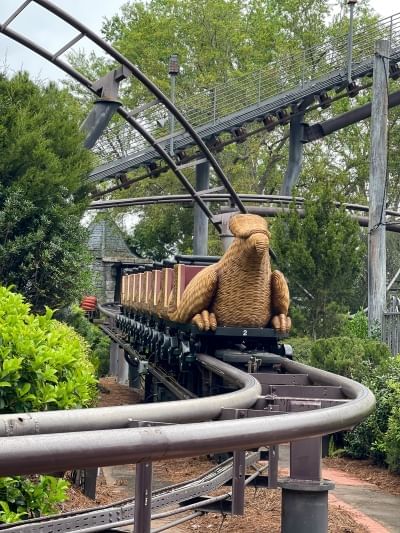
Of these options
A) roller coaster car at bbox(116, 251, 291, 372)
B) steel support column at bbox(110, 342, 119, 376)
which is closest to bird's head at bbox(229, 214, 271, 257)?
roller coaster car at bbox(116, 251, 291, 372)

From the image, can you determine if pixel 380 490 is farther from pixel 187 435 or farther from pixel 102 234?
pixel 102 234

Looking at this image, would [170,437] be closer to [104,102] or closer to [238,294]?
[238,294]

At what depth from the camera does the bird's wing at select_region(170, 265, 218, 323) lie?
870cm

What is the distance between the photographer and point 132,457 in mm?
2227

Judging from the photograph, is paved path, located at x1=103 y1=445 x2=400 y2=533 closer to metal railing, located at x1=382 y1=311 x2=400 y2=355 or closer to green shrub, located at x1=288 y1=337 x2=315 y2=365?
metal railing, located at x1=382 y1=311 x2=400 y2=355

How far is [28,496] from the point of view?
4.20m

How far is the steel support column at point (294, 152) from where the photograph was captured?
27.7 m

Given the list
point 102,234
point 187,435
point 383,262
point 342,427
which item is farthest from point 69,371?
point 102,234

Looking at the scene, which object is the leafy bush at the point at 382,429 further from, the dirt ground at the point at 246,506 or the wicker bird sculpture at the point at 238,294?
the wicker bird sculpture at the point at 238,294

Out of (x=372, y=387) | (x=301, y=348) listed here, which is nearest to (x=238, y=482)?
(x=372, y=387)

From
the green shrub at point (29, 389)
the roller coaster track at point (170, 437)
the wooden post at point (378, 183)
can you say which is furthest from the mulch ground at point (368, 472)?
the wooden post at point (378, 183)

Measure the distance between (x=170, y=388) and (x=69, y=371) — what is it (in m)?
5.88

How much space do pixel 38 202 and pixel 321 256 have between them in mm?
6518

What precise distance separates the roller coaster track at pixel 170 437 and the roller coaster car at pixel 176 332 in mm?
3664
